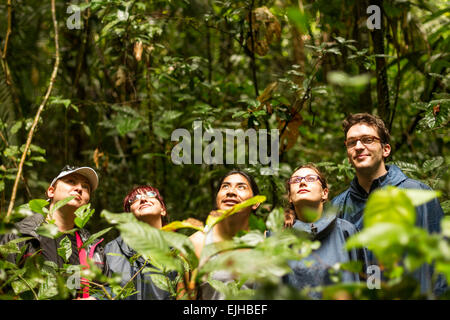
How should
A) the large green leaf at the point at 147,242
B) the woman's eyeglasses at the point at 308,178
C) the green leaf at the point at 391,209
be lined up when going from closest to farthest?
the green leaf at the point at 391,209 < the large green leaf at the point at 147,242 < the woman's eyeglasses at the point at 308,178

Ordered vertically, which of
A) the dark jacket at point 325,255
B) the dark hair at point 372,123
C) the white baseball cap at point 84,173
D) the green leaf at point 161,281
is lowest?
the green leaf at point 161,281

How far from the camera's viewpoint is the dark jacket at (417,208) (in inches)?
70.9

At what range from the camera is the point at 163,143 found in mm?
4715

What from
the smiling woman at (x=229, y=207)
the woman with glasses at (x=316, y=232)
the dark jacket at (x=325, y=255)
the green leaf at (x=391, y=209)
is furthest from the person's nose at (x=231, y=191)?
the green leaf at (x=391, y=209)

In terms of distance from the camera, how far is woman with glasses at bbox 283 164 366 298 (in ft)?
5.44

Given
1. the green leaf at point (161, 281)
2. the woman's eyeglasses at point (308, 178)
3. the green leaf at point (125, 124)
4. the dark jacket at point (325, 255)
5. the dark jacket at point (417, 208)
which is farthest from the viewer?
the green leaf at point (125, 124)

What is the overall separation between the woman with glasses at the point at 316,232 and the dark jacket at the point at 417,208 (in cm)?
16

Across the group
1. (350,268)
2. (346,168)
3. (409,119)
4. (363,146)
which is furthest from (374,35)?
(350,268)

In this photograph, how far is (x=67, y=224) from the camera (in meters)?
2.43

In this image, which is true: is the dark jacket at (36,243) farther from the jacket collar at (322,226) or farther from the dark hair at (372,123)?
the dark hair at (372,123)

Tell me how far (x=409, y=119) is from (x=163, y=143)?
2893 millimetres

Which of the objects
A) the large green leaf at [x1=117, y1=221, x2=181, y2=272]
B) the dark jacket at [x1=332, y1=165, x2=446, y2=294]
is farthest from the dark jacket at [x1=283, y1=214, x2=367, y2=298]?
the large green leaf at [x1=117, y1=221, x2=181, y2=272]
